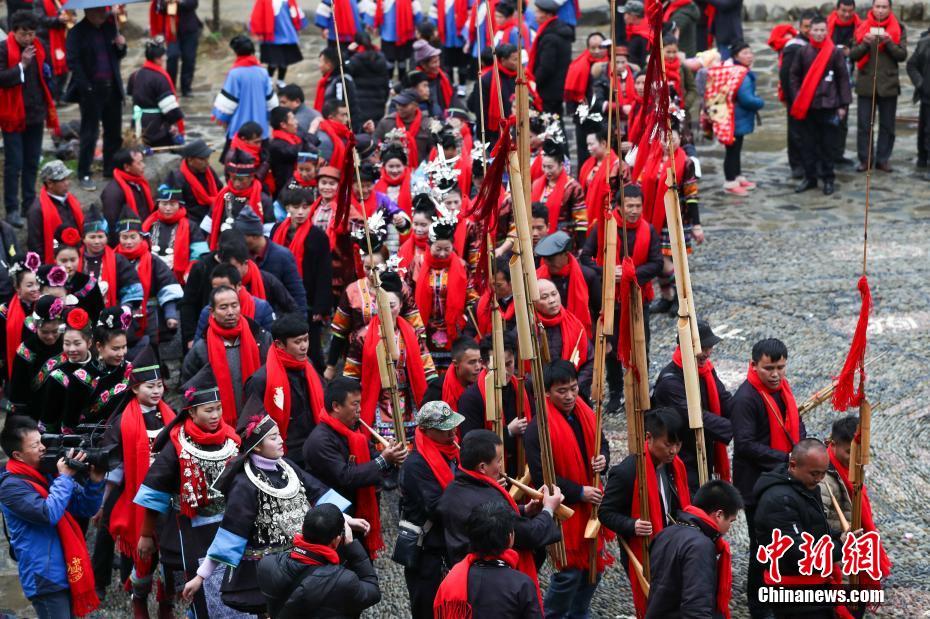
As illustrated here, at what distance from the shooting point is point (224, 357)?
25.7 feet

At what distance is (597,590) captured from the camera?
7227mm

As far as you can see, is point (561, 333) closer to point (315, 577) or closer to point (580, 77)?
point (315, 577)

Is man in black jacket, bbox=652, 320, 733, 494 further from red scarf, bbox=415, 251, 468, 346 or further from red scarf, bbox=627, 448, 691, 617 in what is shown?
red scarf, bbox=415, 251, 468, 346

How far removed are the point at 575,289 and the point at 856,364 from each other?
3.00 metres

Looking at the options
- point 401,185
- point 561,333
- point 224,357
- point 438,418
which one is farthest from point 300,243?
point 438,418

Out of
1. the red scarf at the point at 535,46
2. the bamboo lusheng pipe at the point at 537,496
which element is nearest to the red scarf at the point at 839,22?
the red scarf at the point at 535,46

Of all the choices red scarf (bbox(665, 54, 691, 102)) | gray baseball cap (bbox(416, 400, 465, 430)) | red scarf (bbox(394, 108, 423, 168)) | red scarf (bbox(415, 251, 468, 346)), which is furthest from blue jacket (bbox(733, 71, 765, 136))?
gray baseball cap (bbox(416, 400, 465, 430))

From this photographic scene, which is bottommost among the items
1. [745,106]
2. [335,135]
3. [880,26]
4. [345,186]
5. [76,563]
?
[76,563]

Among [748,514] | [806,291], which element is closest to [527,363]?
[748,514]

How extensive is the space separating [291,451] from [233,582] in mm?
1416

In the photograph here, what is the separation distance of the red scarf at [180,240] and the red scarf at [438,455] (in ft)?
14.6

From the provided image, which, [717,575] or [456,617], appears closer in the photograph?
[456,617]

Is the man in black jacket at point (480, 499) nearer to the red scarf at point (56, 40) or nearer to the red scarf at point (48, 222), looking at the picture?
the red scarf at point (48, 222)

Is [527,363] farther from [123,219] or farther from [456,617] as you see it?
[123,219]
